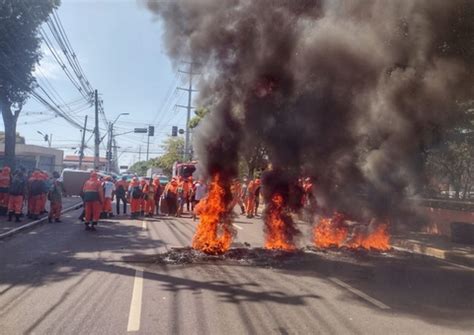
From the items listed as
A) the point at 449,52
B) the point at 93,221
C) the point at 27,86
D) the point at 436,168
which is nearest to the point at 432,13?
the point at 449,52

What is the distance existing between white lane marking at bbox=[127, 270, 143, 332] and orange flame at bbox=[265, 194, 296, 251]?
137 inches

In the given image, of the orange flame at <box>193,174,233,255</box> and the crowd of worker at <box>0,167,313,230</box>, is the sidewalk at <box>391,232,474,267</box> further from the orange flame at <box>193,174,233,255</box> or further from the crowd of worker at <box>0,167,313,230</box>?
the orange flame at <box>193,174,233,255</box>

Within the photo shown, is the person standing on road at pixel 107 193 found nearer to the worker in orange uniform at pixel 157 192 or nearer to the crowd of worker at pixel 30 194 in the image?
the crowd of worker at pixel 30 194

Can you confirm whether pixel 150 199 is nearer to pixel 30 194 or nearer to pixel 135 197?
pixel 135 197

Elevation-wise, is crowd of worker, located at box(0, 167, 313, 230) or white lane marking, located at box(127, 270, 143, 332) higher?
crowd of worker, located at box(0, 167, 313, 230)

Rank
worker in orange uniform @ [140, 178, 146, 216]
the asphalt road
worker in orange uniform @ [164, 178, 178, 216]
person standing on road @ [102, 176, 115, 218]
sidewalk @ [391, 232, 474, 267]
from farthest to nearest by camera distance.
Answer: worker in orange uniform @ [164, 178, 178, 216], worker in orange uniform @ [140, 178, 146, 216], person standing on road @ [102, 176, 115, 218], sidewalk @ [391, 232, 474, 267], the asphalt road

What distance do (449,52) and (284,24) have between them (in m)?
3.71

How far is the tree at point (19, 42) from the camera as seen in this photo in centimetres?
1603

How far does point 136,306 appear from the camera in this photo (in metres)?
5.21

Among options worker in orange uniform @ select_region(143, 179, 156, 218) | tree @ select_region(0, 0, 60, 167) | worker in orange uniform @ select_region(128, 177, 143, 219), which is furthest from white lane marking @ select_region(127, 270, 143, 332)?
tree @ select_region(0, 0, 60, 167)

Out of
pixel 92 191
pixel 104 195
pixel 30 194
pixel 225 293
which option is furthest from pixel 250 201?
pixel 225 293

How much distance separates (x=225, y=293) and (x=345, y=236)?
5.43m

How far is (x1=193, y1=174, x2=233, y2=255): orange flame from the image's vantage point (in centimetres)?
895

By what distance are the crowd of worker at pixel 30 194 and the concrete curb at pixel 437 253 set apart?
10.2 m
